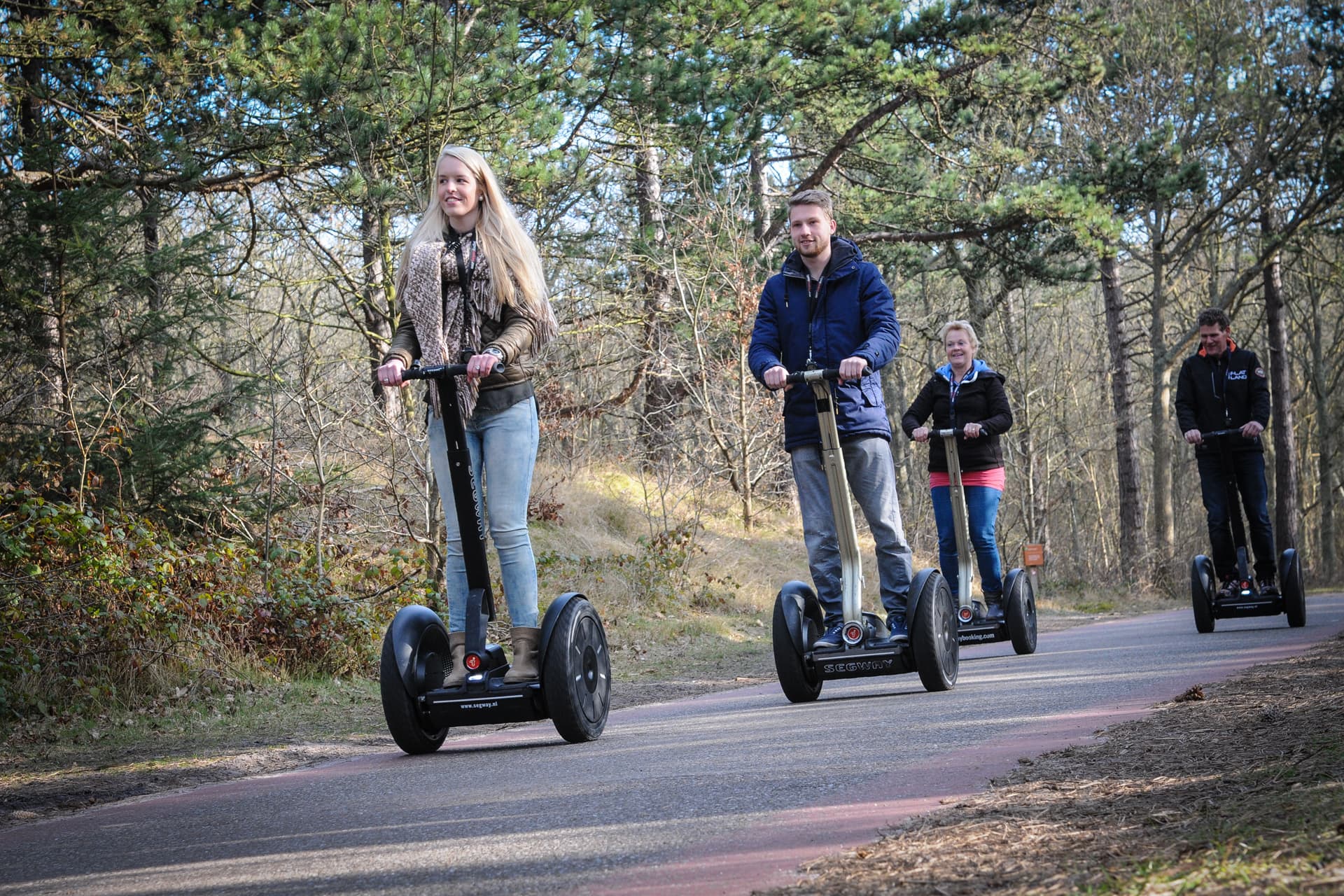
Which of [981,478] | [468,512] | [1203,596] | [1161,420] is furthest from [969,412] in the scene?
[1161,420]

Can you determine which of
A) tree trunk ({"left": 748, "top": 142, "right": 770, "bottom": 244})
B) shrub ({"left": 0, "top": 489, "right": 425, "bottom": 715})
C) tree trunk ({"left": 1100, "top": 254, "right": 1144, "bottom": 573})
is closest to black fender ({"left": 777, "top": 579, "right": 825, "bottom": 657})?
shrub ({"left": 0, "top": 489, "right": 425, "bottom": 715})

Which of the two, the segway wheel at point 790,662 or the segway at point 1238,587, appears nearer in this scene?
the segway wheel at point 790,662

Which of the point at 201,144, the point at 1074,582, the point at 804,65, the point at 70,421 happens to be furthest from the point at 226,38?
the point at 1074,582

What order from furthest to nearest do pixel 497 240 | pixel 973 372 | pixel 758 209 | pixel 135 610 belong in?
pixel 758 209, pixel 973 372, pixel 135 610, pixel 497 240

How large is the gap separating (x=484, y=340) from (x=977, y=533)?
4885 mm

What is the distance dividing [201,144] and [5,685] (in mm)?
5159

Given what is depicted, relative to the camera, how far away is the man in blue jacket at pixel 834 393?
6.82m

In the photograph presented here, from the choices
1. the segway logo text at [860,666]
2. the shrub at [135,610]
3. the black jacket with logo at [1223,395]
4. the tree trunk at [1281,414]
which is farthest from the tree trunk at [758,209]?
the segway logo text at [860,666]

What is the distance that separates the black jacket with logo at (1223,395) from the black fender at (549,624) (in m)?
6.81

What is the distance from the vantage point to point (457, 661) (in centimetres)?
560

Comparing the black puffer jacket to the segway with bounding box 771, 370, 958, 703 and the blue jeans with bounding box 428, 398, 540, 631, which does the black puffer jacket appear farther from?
the blue jeans with bounding box 428, 398, 540, 631

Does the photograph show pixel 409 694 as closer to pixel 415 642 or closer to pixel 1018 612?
pixel 415 642

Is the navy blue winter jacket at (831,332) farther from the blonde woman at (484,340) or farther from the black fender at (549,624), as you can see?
the black fender at (549,624)

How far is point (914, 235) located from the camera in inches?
915
